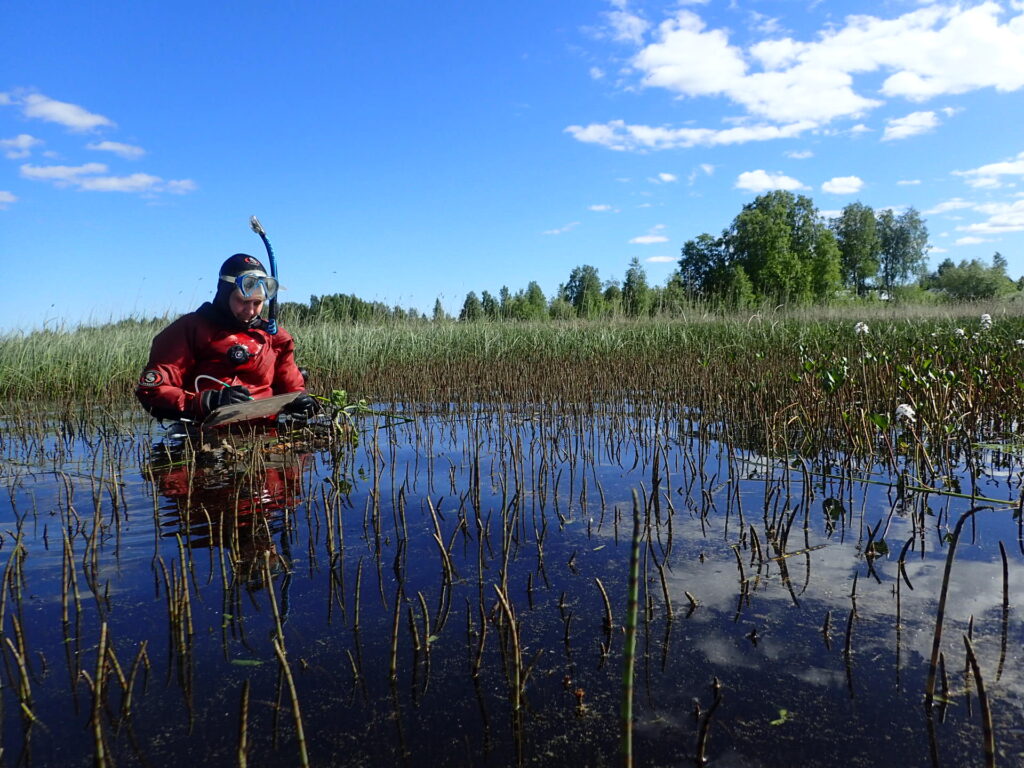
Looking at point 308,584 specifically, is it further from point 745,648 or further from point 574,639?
point 745,648

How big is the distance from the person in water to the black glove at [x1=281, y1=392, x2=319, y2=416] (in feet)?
0.08

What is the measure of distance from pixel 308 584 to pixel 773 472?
10.4 feet

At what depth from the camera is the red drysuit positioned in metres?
5.07

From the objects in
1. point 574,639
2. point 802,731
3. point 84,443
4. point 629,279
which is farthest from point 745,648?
point 629,279

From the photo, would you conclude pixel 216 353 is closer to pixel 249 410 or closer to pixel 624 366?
pixel 249 410

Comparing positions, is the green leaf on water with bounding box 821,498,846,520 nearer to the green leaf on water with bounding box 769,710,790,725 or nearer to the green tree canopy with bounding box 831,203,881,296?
the green leaf on water with bounding box 769,710,790,725

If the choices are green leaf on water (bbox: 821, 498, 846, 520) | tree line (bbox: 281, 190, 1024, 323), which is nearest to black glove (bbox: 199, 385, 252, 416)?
green leaf on water (bbox: 821, 498, 846, 520)

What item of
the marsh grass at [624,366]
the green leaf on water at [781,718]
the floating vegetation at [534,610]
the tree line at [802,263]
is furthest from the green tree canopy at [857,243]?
the green leaf on water at [781,718]

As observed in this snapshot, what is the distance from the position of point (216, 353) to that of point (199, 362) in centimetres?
16

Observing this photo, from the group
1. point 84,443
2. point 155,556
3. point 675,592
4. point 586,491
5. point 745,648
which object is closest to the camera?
point 745,648

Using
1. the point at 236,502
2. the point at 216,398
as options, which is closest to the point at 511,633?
the point at 236,502

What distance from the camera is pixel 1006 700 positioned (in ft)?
6.37

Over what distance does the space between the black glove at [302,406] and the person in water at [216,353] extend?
2 centimetres

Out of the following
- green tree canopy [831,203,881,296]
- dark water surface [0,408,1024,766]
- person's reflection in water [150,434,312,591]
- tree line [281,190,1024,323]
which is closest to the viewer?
dark water surface [0,408,1024,766]
